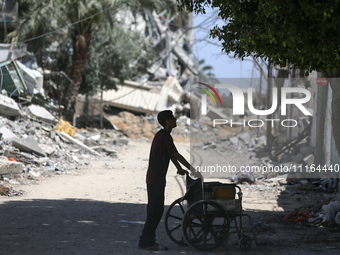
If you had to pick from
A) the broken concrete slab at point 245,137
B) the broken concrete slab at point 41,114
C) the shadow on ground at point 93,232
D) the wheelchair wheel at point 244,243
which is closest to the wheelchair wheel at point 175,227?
the shadow on ground at point 93,232

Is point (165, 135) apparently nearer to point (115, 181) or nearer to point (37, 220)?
point (37, 220)

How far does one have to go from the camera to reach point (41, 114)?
20266mm

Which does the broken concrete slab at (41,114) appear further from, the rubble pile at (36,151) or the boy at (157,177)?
the boy at (157,177)

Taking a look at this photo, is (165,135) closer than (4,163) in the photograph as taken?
Yes

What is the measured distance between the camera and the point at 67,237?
6734mm

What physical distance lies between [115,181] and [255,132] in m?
12.2

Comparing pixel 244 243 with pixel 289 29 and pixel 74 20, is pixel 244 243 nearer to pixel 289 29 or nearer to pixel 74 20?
pixel 289 29

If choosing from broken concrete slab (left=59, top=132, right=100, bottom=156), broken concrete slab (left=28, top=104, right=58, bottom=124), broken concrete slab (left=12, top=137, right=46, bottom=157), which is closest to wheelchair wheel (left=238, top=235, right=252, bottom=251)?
broken concrete slab (left=12, top=137, right=46, bottom=157)

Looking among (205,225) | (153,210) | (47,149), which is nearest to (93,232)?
(153,210)

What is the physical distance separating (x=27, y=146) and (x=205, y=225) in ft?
31.6

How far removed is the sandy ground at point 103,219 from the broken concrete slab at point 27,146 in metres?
1.43

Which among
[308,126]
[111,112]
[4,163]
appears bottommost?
[4,163]

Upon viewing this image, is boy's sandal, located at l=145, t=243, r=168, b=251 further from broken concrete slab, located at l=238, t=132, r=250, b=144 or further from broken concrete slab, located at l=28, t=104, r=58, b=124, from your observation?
broken concrete slab, located at l=238, t=132, r=250, b=144

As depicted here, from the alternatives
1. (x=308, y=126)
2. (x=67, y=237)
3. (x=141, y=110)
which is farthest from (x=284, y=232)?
(x=141, y=110)
